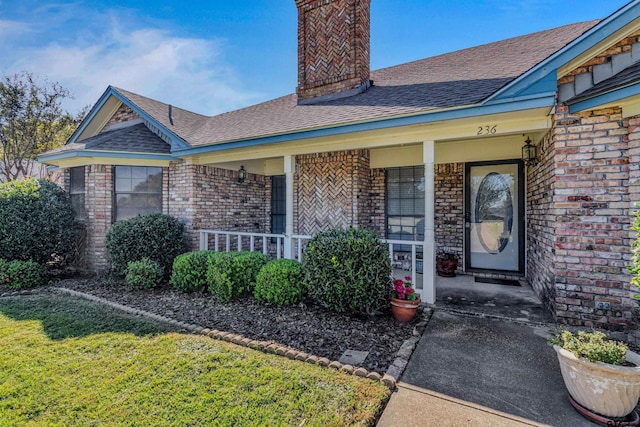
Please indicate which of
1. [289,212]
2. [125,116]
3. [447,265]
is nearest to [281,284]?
[289,212]

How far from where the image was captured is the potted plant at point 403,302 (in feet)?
12.9

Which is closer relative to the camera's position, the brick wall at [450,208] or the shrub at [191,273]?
the shrub at [191,273]

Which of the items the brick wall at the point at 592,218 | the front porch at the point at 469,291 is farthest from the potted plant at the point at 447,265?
the brick wall at the point at 592,218

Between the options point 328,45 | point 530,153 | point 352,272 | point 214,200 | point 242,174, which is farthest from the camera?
point 242,174

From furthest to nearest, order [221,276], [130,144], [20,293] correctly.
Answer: [130,144]
[20,293]
[221,276]

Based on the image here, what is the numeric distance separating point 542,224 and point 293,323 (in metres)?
4.19

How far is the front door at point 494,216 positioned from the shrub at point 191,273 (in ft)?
18.4

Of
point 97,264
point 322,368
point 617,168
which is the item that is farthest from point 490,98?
point 97,264

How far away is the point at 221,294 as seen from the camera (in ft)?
16.6

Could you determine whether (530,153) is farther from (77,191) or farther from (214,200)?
(77,191)

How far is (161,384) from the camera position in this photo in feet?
8.73

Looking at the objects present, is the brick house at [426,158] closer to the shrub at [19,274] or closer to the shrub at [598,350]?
the shrub at [19,274]

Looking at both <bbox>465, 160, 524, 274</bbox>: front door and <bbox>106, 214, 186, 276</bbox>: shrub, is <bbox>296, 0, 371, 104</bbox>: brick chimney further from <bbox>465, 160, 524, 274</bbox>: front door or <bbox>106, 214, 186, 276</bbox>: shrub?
<bbox>106, 214, 186, 276</bbox>: shrub

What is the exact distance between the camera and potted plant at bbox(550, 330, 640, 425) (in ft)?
6.79
